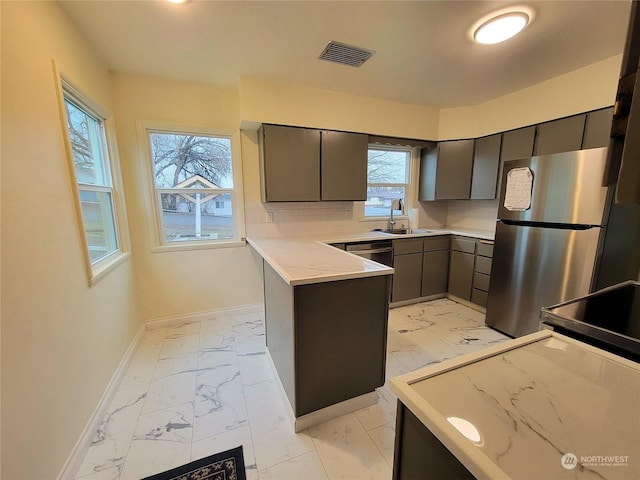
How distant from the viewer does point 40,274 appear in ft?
4.10

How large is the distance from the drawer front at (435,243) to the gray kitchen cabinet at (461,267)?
0.30 feet

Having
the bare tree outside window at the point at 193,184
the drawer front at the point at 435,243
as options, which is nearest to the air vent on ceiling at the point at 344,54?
the bare tree outside window at the point at 193,184

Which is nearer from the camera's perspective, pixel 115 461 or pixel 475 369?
pixel 475 369

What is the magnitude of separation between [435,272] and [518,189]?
1.40 metres

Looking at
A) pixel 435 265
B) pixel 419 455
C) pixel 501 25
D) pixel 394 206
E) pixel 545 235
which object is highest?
pixel 501 25

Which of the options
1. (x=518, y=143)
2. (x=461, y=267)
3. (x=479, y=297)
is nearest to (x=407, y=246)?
(x=461, y=267)

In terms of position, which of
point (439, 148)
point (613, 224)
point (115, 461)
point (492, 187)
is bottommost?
point (115, 461)

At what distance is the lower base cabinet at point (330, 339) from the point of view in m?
1.50

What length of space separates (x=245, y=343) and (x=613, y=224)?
3171 millimetres

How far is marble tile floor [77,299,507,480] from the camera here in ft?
4.61

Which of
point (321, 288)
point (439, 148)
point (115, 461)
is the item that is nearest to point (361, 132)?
point (439, 148)

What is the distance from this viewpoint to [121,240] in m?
2.51

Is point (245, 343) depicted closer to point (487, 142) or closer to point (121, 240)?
point (121, 240)

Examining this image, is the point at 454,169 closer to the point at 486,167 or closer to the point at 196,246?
the point at 486,167
